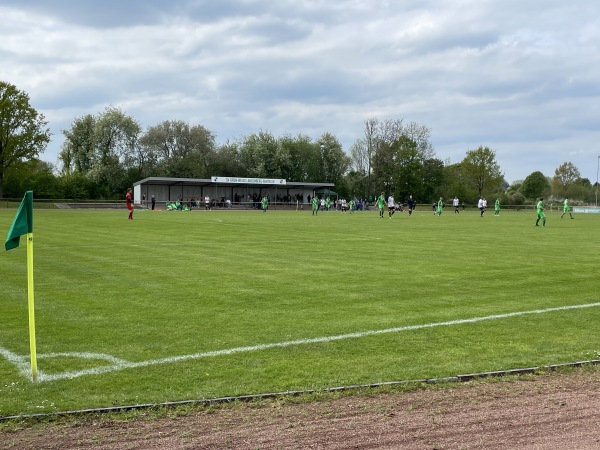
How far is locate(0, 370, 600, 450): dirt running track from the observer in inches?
175

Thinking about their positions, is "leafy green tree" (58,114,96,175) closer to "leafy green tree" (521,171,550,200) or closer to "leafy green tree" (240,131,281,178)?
"leafy green tree" (240,131,281,178)

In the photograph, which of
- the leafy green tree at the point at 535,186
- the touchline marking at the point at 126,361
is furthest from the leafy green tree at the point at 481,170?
the touchline marking at the point at 126,361

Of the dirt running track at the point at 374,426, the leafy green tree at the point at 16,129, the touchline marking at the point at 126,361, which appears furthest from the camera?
the leafy green tree at the point at 16,129

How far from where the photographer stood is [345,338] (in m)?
7.60

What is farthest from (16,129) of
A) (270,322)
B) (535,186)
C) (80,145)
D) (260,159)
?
(535,186)

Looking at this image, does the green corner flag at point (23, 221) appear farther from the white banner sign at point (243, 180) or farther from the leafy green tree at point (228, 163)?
the leafy green tree at point (228, 163)

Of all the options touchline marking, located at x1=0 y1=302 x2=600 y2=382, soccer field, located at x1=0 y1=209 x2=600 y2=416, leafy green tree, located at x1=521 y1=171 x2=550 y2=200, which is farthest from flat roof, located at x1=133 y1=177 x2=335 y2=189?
touchline marking, located at x1=0 y1=302 x2=600 y2=382

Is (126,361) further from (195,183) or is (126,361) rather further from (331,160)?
(331,160)

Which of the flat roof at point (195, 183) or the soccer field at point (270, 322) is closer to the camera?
the soccer field at point (270, 322)

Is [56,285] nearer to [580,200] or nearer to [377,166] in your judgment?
→ [377,166]

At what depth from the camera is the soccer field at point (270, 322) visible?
5969 mm

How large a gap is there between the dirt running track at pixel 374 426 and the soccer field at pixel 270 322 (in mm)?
520

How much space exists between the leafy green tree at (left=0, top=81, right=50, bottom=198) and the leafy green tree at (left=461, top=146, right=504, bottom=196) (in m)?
68.7

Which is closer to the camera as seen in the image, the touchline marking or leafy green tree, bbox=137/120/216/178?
the touchline marking
